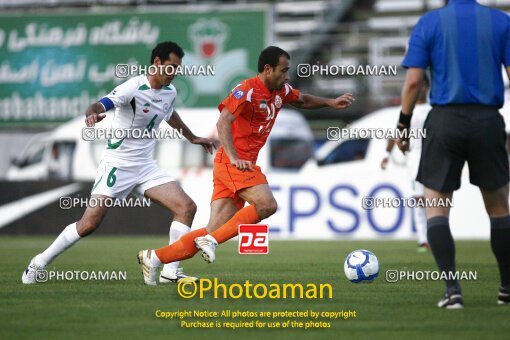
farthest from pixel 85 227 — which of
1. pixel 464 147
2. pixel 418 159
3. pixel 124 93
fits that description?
pixel 418 159

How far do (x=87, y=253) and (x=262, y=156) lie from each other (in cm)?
1005

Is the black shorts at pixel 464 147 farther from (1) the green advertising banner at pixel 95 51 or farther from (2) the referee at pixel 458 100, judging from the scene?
(1) the green advertising banner at pixel 95 51

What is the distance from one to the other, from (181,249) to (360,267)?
1.67 meters

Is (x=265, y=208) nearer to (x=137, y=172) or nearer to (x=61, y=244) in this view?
(x=137, y=172)

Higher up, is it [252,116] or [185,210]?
[252,116]

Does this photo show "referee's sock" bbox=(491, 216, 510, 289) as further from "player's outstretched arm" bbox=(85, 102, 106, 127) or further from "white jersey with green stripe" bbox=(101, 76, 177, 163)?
"white jersey with green stripe" bbox=(101, 76, 177, 163)

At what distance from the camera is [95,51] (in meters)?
30.2

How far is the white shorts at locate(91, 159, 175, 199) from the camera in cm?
966

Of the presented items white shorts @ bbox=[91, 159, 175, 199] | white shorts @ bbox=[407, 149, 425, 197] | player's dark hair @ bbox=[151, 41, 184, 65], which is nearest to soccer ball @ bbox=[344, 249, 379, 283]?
white shorts @ bbox=[91, 159, 175, 199]

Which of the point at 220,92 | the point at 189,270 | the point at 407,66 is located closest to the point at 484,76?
the point at 407,66

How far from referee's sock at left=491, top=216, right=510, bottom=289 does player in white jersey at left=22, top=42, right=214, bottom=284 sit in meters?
3.21

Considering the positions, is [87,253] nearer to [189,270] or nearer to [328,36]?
[189,270]

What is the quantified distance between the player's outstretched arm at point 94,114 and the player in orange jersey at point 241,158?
3.29ft

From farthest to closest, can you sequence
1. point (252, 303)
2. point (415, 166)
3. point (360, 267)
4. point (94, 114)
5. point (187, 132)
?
point (415, 166) < point (187, 132) < point (360, 267) < point (94, 114) < point (252, 303)
